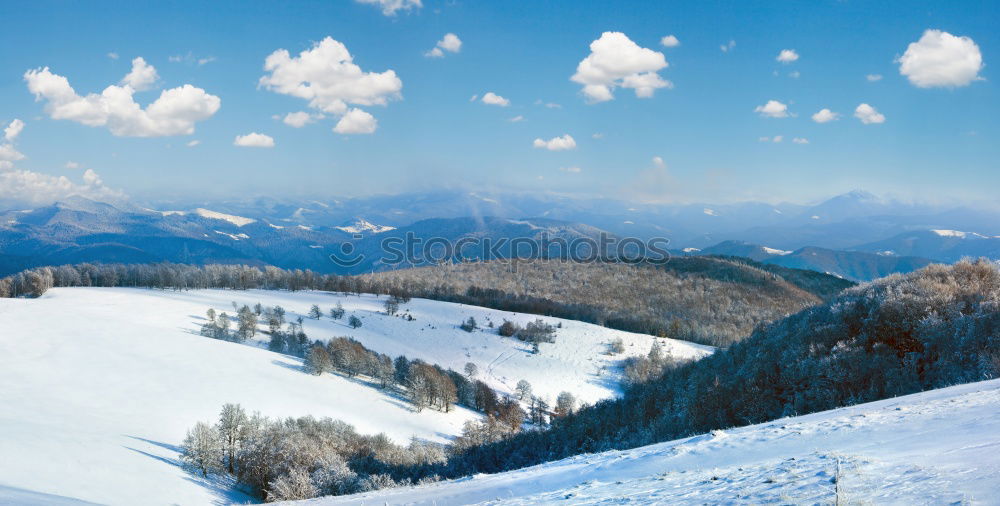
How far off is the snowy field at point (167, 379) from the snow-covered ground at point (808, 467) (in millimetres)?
9429

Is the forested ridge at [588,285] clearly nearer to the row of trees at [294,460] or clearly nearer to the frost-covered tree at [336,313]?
the frost-covered tree at [336,313]

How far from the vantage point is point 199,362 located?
42.2 meters

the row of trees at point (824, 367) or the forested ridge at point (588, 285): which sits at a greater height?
the row of trees at point (824, 367)

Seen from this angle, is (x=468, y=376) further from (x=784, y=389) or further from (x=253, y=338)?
(x=784, y=389)

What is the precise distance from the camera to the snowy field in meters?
18.3

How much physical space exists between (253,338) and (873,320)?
62061 millimetres

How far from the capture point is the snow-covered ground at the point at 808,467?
19.3ft

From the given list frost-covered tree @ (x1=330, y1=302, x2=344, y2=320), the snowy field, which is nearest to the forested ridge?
the snowy field

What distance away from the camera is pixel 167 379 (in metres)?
36.5

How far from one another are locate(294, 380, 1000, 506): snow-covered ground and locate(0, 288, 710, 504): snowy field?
943 centimetres

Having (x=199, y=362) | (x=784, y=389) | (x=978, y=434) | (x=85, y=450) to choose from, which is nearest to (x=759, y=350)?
(x=784, y=389)

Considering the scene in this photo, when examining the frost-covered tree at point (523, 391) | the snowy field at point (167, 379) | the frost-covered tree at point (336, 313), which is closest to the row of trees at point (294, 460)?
the snowy field at point (167, 379)

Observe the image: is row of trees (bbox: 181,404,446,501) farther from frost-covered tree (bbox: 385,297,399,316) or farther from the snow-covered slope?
frost-covered tree (bbox: 385,297,399,316)

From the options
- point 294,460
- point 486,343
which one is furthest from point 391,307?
point 294,460
